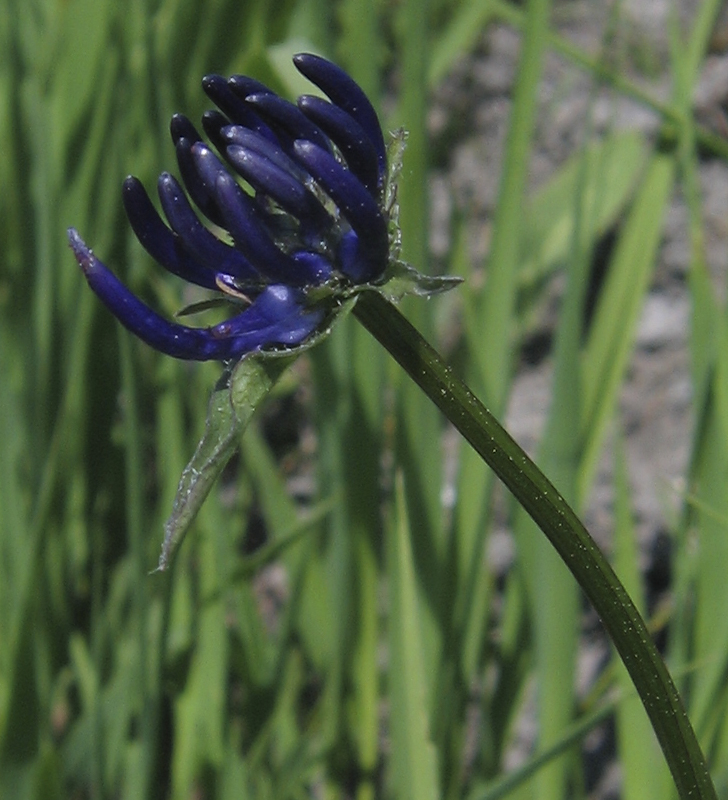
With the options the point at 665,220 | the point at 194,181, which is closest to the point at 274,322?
the point at 194,181

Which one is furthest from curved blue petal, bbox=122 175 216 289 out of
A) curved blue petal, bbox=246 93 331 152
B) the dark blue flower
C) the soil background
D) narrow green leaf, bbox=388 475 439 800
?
the soil background

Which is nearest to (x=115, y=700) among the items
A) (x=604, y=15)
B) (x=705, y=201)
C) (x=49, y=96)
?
(x=49, y=96)

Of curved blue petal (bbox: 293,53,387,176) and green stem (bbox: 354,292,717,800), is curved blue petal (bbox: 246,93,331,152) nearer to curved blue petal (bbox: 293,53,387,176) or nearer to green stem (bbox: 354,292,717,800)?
curved blue petal (bbox: 293,53,387,176)

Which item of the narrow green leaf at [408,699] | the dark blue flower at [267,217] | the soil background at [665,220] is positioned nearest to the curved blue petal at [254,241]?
the dark blue flower at [267,217]

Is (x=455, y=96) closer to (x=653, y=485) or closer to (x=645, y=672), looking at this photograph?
(x=653, y=485)

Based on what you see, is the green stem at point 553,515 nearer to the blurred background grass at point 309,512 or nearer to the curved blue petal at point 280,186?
the curved blue petal at point 280,186

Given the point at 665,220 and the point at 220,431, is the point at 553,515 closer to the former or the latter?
the point at 220,431
